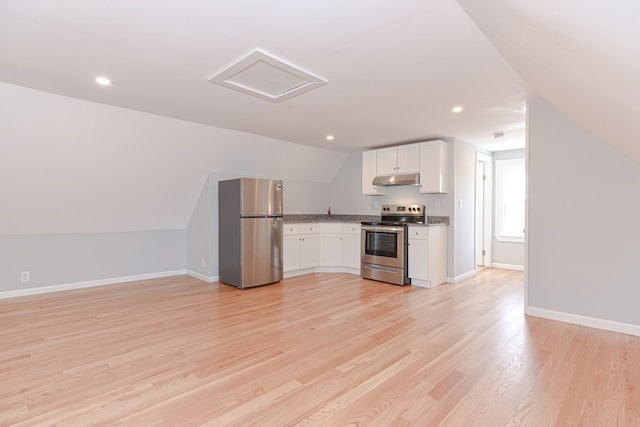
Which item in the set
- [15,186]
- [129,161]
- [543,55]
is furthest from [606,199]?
[15,186]

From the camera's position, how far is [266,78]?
2740 mm

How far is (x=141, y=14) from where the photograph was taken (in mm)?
1862

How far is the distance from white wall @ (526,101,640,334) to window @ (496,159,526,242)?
2.91m

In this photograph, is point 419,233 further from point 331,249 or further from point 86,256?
point 86,256

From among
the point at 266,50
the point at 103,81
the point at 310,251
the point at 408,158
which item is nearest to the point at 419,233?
the point at 408,158

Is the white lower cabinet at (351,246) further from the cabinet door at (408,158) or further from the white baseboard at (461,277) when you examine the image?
the white baseboard at (461,277)

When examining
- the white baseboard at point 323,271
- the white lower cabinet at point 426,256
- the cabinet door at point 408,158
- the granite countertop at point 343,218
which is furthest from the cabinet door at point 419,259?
the cabinet door at point 408,158

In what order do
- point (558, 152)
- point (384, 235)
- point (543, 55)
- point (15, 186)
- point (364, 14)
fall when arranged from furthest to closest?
point (384, 235) → point (15, 186) → point (558, 152) → point (364, 14) → point (543, 55)

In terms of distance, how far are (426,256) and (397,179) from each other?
4.46 feet

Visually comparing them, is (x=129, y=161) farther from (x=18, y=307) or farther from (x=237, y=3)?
(x=237, y=3)

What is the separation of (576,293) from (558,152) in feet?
4.84

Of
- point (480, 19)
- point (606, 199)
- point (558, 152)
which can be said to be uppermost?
point (480, 19)

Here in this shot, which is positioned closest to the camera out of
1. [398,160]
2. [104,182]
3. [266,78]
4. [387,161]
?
[266,78]

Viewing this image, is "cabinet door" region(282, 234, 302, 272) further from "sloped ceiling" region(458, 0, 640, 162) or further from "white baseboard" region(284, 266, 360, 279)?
"sloped ceiling" region(458, 0, 640, 162)
